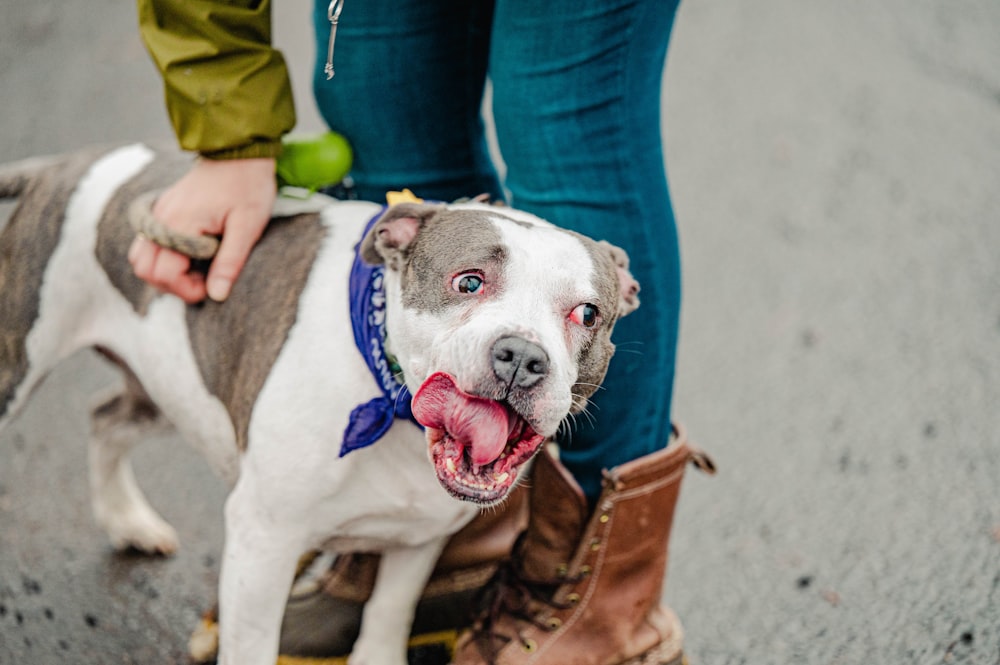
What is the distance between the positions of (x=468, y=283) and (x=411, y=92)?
32.7 inches

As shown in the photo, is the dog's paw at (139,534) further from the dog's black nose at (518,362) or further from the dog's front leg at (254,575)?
the dog's black nose at (518,362)

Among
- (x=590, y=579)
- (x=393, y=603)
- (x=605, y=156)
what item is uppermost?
(x=605, y=156)

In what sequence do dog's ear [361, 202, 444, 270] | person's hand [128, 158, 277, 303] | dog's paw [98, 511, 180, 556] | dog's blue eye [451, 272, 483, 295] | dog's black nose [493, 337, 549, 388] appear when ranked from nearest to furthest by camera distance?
dog's black nose [493, 337, 549, 388] → dog's blue eye [451, 272, 483, 295] → dog's ear [361, 202, 444, 270] → person's hand [128, 158, 277, 303] → dog's paw [98, 511, 180, 556]

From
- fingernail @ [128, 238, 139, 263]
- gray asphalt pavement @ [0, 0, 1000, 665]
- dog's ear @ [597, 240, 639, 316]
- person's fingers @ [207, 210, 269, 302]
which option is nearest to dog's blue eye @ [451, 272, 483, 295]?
dog's ear @ [597, 240, 639, 316]

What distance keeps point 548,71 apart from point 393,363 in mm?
730

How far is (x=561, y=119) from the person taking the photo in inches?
91.5

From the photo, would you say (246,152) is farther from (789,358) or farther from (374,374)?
(789,358)

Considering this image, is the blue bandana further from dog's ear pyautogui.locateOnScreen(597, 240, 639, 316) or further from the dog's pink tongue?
dog's ear pyautogui.locateOnScreen(597, 240, 639, 316)

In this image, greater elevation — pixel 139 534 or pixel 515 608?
pixel 515 608

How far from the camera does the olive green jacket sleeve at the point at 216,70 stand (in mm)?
2395

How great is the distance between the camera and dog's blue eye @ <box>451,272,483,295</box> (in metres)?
2.13

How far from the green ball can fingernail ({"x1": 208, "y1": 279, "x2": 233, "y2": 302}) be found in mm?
346

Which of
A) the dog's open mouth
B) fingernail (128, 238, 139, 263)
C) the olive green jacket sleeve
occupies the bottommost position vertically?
fingernail (128, 238, 139, 263)

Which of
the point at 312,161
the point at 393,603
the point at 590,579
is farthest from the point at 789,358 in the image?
the point at 312,161
